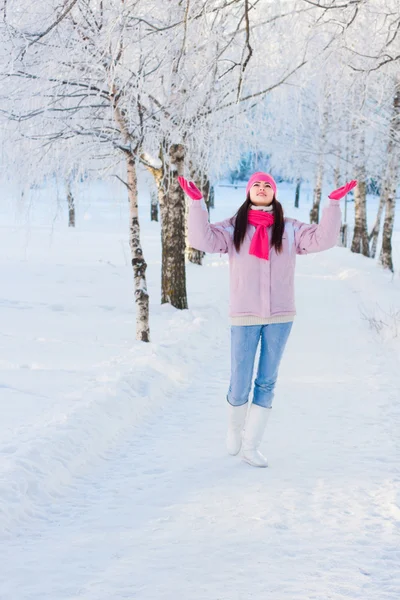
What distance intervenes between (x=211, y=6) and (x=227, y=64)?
221 inches

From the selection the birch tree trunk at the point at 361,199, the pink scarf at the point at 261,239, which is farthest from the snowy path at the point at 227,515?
the birch tree trunk at the point at 361,199

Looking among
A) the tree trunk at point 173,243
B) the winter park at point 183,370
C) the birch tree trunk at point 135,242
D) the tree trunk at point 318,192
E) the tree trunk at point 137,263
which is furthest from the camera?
the tree trunk at point 318,192

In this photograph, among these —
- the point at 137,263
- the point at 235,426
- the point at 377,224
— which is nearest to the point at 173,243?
the point at 137,263

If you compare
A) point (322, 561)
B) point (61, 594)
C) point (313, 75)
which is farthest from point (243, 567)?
point (313, 75)

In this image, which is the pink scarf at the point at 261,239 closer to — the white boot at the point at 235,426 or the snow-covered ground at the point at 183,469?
the white boot at the point at 235,426

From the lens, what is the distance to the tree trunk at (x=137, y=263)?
7809 mm

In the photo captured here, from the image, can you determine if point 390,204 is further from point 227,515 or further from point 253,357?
point 227,515

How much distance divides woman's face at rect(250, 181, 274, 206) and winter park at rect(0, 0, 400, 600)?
0.05 ft

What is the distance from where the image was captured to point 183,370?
675 cm

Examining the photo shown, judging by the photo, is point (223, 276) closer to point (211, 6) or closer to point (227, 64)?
point (227, 64)

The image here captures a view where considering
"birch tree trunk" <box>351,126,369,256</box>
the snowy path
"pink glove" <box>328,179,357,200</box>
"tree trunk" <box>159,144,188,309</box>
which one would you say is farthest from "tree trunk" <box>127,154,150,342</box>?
"birch tree trunk" <box>351,126,369,256</box>

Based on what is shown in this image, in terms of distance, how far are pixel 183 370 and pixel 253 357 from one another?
2530mm

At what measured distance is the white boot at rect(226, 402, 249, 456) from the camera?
14.5 feet

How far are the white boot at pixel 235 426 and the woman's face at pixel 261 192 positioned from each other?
1.45 m
